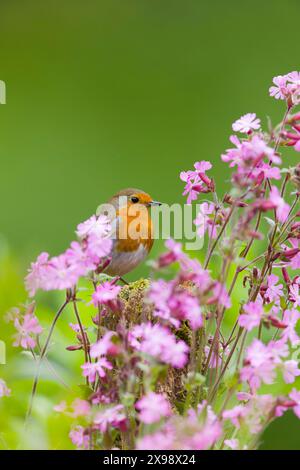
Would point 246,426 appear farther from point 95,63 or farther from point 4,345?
point 95,63

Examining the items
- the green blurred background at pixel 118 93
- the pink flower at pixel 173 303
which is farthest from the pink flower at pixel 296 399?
the green blurred background at pixel 118 93

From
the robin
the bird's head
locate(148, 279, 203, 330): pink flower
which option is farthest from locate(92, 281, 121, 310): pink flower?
the bird's head

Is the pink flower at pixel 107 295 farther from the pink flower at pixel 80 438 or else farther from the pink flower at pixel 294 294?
the pink flower at pixel 294 294

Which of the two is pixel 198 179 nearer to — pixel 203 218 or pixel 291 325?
pixel 203 218

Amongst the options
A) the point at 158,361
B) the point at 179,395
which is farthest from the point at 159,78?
the point at 158,361

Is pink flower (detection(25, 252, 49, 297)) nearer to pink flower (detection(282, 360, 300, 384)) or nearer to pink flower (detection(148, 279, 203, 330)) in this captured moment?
pink flower (detection(148, 279, 203, 330))

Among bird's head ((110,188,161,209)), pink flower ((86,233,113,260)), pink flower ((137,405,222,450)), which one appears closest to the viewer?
pink flower ((137,405,222,450))
